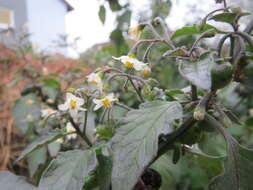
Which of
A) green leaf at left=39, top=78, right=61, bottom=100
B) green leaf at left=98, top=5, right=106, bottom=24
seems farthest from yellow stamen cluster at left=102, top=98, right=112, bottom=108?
green leaf at left=39, top=78, right=61, bottom=100

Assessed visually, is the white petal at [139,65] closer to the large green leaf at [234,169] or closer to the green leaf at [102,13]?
the large green leaf at [234,169]

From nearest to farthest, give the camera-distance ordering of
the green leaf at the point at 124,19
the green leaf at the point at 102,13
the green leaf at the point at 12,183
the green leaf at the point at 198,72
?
1. the green leaf at the point at 198,72
2. the green leaf at the point at 12,183
3. the green leaf at the point at 102,13
4. the green leaf at the point at 124,19

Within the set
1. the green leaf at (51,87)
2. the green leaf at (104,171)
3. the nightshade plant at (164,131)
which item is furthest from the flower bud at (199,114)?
the green leaf at (51,87)

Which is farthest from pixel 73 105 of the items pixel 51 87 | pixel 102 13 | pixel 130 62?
pixel 51 87

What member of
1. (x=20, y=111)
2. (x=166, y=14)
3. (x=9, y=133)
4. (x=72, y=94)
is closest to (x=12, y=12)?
(x=9, y=133)

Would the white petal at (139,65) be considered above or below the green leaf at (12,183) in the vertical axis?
above
